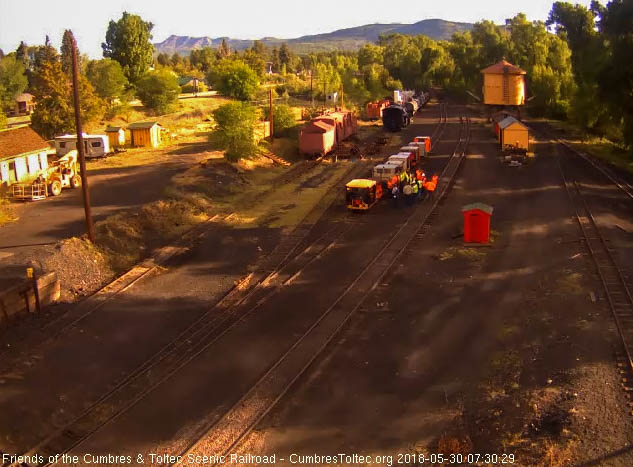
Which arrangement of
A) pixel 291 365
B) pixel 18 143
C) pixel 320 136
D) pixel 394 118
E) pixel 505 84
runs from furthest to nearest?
pixel 505 84 < pixel 394 118 < pixel 320 136 < pixel 18 143 < pixel 291 365

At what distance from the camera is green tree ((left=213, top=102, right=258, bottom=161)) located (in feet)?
131

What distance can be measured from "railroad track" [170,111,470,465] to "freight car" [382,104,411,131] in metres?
38.2

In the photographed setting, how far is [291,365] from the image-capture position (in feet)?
47.0

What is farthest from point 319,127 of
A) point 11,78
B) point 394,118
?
point 11,78

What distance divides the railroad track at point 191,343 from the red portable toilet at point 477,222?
5249mm

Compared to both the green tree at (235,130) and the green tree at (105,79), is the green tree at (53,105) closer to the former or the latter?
the green tree at (235,130)

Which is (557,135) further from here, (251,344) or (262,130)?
(251,344)

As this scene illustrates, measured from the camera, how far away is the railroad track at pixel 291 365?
11422 millimetres

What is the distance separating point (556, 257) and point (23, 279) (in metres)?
17.5

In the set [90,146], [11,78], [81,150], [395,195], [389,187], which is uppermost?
[11,78]

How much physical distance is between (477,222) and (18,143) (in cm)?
2603

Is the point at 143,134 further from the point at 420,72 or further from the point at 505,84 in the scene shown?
Result: the point at 420,72

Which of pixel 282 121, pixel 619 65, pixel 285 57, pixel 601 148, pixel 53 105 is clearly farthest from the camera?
pixel 285 57

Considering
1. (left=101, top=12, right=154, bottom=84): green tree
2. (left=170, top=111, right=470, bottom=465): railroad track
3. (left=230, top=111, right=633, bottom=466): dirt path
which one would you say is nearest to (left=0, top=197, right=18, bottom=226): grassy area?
(left=170, top=111, right=470, bottom=465): railroad track
